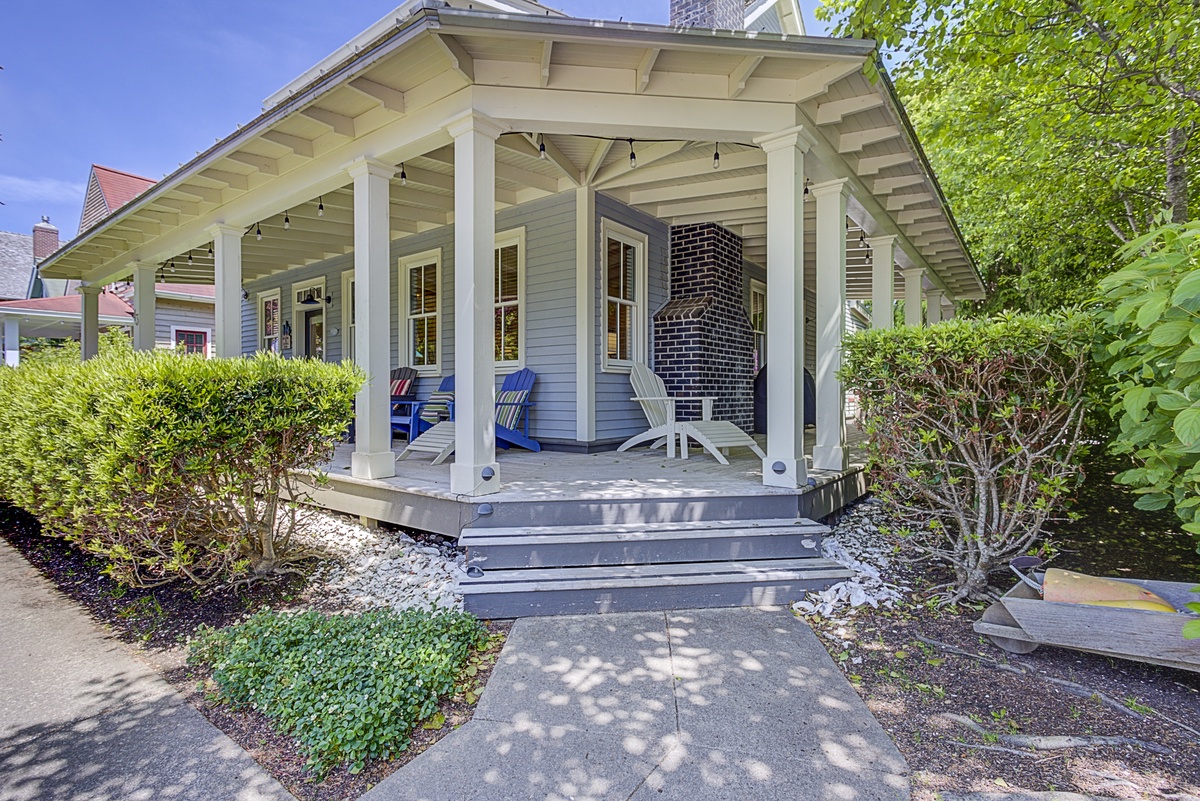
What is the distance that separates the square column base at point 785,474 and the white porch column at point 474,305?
1741 mm

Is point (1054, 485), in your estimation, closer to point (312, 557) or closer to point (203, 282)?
point (312, 557)

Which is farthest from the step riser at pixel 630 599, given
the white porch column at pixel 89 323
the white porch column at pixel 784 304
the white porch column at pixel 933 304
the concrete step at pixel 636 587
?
the white porch column at pixel 89 323

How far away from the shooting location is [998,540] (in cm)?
284

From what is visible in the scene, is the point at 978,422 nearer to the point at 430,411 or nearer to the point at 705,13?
the point at 430,411

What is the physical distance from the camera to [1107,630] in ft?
7.10

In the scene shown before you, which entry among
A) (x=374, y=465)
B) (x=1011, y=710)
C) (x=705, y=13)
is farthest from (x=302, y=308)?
(x=1011, y=710)

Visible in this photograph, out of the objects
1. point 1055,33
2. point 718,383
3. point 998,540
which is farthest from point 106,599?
point 1055,33

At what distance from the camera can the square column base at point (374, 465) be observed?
4066 mm

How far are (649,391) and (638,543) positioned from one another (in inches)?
114

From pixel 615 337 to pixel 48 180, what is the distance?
4150 centimetres

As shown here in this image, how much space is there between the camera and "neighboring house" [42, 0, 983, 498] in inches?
137

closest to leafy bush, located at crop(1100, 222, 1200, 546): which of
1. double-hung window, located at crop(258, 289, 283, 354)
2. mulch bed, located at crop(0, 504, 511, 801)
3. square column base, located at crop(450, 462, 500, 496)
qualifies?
mulch bed, located at crop(0, 504, 511, 801)

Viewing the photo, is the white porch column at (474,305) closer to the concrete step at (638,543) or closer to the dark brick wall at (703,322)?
the concrete step at (638,543)

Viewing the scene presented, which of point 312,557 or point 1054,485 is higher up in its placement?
point 1054,485
